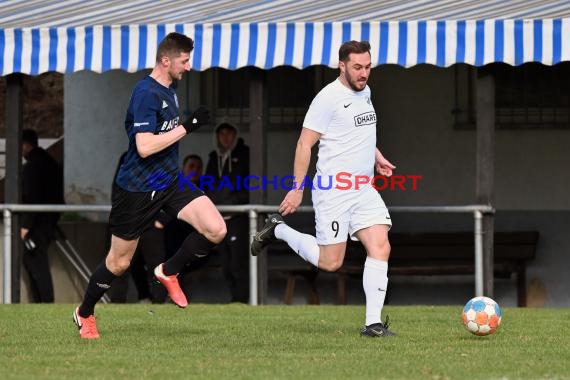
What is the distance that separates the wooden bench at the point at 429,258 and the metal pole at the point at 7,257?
11.3ft

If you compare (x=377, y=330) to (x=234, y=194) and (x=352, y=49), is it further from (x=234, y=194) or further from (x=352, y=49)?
(x=234, y=194)

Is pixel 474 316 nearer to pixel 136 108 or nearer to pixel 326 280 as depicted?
pixel 136 108

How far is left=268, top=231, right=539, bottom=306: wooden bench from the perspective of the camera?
1705cm

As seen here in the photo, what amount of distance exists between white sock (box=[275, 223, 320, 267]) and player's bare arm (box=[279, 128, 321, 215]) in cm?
45

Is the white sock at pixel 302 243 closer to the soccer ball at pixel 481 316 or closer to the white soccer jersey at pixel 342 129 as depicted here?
the white soccer jersey at pixel 342 129

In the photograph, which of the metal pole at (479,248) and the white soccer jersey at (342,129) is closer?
the white soccer jersey at (342,129)

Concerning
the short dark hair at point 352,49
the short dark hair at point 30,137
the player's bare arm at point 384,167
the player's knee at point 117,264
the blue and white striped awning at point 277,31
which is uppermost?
the blue and white striped awning at point 277,31

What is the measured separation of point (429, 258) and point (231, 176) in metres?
3.00

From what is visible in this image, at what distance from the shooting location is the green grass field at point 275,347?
27.3 ft

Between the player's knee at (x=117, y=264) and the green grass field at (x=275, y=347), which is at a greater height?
the player's knee at (x=117, y=264)

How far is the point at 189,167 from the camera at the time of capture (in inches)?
653

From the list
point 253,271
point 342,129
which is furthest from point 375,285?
point 253,271

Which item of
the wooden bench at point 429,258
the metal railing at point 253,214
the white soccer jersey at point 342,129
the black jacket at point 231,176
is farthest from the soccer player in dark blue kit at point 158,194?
the wooden bench at point 429,258

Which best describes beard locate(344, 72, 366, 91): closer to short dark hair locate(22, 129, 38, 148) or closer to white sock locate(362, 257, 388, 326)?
white sock locate(362, 257, 388, 326)
